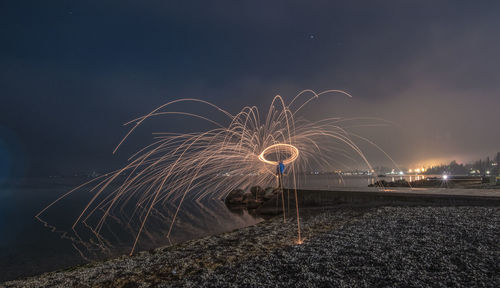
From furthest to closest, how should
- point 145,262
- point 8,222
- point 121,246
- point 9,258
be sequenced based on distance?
point 8,222
point 121,246
point 9,258
point 145,262

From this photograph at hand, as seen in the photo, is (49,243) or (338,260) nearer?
(338,260)

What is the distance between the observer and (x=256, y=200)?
3228 centimetres

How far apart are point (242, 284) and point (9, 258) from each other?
16.6 m

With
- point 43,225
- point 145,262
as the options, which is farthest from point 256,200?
point 145,262

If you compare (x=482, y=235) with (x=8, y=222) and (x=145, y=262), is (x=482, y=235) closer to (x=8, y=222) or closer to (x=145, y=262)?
(x=145, y=262)

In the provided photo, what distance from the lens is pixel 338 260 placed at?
21.3ft

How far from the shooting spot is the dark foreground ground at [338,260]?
17.8 feet

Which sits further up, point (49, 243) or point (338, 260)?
point (338, 260)

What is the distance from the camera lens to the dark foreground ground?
5434 millimetres

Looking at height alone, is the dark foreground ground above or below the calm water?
above

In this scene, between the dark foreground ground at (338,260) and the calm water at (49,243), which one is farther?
the calm water at (49,243)

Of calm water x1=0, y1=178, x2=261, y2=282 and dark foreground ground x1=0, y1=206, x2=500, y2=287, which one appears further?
calm water x1=0, y1=178, x2=261, y2=282

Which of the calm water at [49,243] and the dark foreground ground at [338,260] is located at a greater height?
the dark foreground ground at [338,260]

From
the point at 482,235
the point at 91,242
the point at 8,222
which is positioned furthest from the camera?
the point at 8,222
